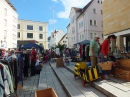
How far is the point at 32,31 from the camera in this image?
164 ft

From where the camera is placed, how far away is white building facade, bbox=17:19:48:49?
48.6 m

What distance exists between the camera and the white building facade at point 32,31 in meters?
48.6

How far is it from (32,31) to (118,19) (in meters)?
41.2

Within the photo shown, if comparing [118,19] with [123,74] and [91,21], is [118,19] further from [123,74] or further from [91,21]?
[91,21]

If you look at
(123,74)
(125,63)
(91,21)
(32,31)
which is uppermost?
(32,31)

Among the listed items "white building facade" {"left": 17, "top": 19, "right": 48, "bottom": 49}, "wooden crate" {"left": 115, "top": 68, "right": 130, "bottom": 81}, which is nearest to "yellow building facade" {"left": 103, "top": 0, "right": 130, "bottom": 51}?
"wooden crate" {"left": 115, "top": 68, "right": 130, "bottom": 81}

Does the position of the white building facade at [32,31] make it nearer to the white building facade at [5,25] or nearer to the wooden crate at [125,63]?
the white building facade at [5,25]

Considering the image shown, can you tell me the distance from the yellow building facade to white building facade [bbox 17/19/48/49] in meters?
37.3

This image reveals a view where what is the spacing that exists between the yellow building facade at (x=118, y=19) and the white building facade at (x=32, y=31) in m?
37.3

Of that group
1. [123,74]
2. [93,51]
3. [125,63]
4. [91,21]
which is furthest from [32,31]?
[123,74]

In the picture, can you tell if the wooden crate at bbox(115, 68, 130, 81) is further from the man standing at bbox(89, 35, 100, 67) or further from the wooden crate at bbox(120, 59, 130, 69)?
the man standing at bbox(89, 35, 100, 67)

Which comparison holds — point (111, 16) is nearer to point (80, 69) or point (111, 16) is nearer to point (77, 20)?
point (80, 69)

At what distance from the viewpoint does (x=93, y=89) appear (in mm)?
4691

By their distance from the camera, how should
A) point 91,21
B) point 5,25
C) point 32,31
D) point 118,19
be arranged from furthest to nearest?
point 32,31 < point 5,25 < point 91,21 < point 118,19
